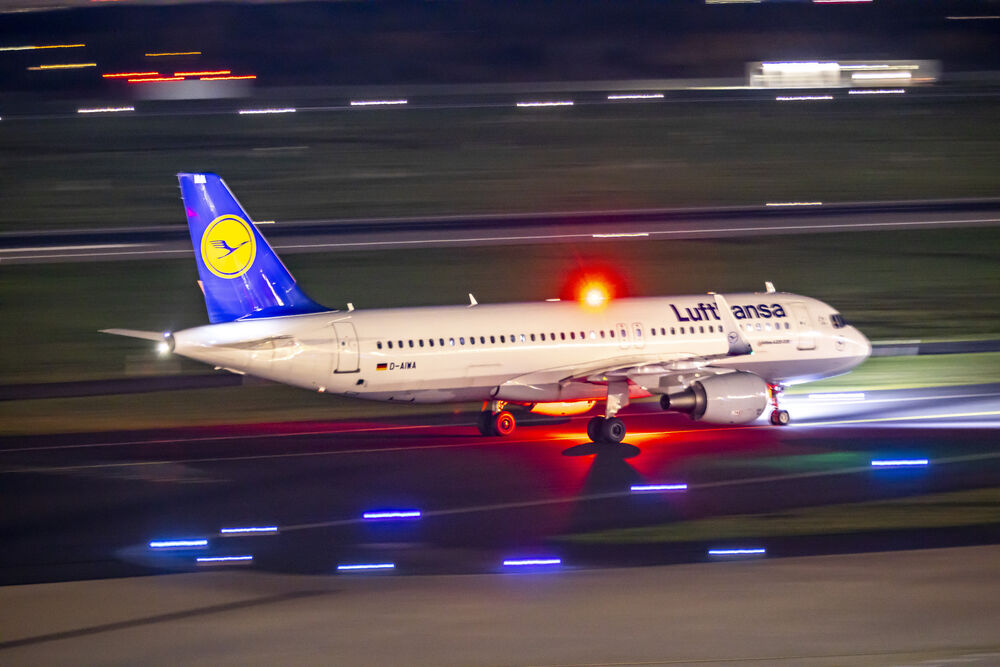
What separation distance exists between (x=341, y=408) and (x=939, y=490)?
20.6 m

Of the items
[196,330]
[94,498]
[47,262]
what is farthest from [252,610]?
[47,262]

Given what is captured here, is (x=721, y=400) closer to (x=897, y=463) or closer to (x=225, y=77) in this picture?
(x=897, y=463)

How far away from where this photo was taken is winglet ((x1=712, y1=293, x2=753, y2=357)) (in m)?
37.8

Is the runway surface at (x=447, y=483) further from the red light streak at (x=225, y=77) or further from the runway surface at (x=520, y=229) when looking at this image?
the red light streak at (x=225, y=77)

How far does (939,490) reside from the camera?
93.3ft

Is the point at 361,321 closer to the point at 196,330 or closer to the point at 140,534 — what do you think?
the point at 196,330

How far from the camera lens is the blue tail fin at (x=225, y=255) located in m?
33.8

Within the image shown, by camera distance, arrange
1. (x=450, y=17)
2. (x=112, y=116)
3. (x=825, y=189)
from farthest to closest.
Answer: (x=450, y=17) → (x=112, y=116) → (x=825, y=189)

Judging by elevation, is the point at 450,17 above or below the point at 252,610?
above

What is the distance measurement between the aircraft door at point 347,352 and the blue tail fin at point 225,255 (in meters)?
2.12

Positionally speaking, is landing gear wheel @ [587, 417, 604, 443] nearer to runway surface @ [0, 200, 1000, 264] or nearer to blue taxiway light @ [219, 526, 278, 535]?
blue taxiway light @ [219, 526, 278, 535]

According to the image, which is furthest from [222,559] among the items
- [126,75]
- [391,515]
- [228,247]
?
[126,75]

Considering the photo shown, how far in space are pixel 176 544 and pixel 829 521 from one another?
1333 centimetres

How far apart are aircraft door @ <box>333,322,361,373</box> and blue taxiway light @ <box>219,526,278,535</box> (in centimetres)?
806
